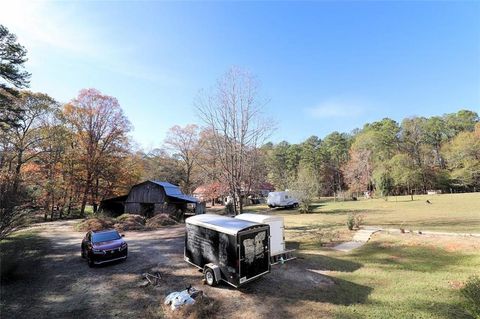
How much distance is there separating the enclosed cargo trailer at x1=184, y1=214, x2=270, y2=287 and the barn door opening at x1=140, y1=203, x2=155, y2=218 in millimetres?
21651

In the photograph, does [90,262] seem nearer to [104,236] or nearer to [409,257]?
[104,236]

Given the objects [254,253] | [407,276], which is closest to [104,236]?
[254,253]

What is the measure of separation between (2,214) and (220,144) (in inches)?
550

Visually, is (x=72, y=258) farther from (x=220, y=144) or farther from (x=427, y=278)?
(x=427, y=278)

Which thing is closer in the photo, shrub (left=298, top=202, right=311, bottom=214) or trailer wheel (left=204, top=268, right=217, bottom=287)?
trailer wheel (left=204, top=268, right=217, bottom=287)

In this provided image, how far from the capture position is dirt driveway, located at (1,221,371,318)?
8469mm

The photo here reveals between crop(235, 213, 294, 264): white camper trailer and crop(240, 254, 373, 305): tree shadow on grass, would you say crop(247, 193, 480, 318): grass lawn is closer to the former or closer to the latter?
crop(240, 254, 373, 305): tree shadow on grass

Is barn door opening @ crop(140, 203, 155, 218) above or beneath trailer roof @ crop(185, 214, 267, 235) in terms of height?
beneath

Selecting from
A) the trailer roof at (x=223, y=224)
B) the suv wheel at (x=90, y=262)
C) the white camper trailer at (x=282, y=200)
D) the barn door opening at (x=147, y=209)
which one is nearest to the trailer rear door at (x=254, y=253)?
the trailer roof at (x=223, y=224)

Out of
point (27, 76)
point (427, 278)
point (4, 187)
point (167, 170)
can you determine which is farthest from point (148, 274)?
point (167, 170)

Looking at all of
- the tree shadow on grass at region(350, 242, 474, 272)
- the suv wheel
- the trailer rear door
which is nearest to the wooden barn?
the suv wheel

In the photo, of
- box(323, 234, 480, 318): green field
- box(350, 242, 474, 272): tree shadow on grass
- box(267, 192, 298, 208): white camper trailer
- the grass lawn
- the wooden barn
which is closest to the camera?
box(323, 234, 480, 318): green field

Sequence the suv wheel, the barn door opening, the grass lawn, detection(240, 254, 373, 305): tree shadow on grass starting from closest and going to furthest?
the grass lawn → detection(240, 254, 373, 305): tree shadow on grass → the suv wheel → the barn door opening

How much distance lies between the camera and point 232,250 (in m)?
Result: 9.49
